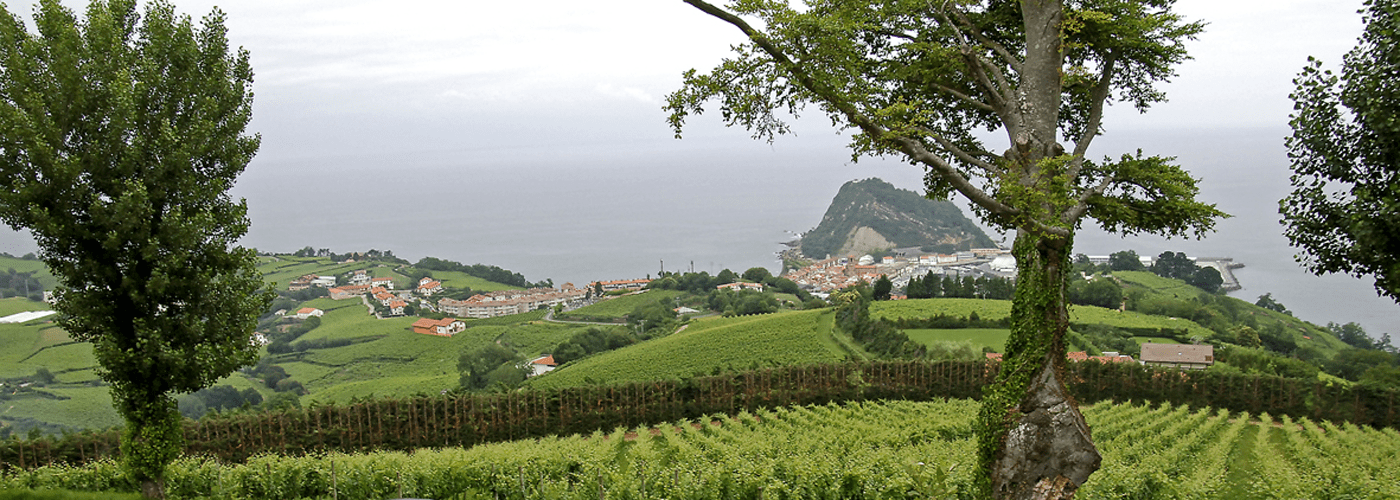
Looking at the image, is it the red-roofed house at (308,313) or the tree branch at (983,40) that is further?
the red-roofed house at (308,313)

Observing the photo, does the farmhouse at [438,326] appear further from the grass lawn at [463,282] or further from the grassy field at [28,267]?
the grassy field at [28,267]

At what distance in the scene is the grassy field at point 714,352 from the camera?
35.2 m

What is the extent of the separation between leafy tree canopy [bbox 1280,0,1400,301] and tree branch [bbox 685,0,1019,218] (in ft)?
13.0

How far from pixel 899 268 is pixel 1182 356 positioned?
58.0m

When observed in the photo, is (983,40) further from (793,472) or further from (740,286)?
(740,286)

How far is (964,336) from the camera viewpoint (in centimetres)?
3984

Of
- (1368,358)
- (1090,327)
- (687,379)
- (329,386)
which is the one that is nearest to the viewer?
(687,379)

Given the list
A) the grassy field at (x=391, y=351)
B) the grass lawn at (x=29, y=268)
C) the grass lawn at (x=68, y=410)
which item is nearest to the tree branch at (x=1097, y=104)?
the grassy field at (x=391, y=351)

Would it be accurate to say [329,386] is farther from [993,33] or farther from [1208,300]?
[1208,300]

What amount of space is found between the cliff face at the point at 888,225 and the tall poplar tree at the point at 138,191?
108 metres

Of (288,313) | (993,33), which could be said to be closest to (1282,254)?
(993,33)

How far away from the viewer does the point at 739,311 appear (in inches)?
2564

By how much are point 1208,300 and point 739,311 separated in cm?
3864

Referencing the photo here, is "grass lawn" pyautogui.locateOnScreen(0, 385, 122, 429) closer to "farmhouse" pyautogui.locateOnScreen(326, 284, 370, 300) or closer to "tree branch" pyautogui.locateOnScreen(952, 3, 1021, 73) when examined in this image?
"farmhouse" pyautogui.locateOnScreen(326, 284, 370, 300)
